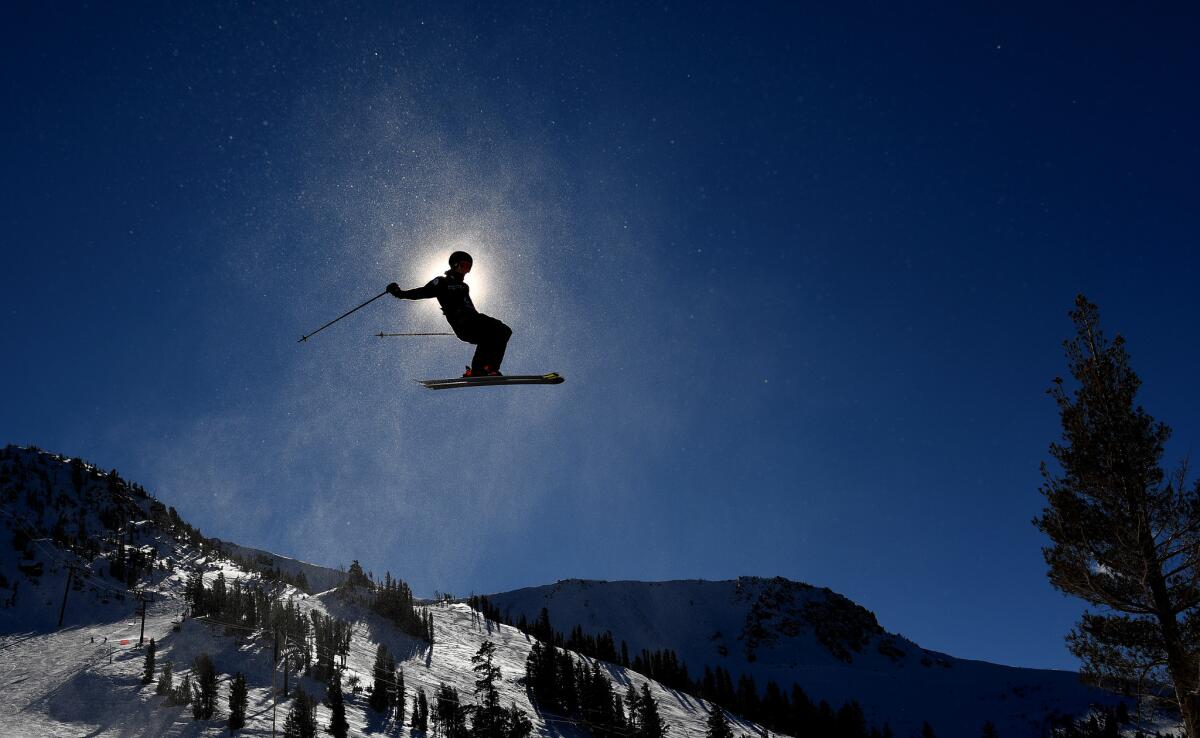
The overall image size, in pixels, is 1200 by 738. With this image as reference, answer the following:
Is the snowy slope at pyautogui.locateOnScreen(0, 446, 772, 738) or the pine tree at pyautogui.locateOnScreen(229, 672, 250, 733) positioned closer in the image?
the pine tree at pyautogui.locateOnScreen(229, 672, 250, 733)

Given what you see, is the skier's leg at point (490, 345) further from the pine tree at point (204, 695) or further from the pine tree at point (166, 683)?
the pine tree at point (166, 683)

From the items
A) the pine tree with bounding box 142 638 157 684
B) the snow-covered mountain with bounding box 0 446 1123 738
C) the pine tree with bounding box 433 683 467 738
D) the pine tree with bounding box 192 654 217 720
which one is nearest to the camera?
the pine tree with bounding box 192 654 217 720

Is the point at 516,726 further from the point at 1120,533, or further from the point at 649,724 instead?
the point at 1120,533

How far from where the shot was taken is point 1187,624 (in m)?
14.9

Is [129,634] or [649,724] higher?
[129,634]

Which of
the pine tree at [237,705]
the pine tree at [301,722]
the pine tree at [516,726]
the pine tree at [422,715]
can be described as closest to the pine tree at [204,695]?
the pine tree at [237,705]

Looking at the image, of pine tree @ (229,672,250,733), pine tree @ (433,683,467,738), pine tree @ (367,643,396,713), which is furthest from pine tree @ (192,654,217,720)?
pine tree @ (433,683,467,738)

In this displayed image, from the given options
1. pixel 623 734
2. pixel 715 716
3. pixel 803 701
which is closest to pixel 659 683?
pixel 803 701

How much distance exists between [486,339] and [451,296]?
1.24 metres

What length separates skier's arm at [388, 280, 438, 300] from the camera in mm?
12102

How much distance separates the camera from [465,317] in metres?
13.0

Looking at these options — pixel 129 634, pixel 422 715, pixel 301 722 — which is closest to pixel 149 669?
pixel 301 722

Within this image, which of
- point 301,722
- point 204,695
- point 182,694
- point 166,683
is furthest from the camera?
point 166,683

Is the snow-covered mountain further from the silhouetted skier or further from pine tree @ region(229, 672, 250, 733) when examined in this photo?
the silhouetted skier
